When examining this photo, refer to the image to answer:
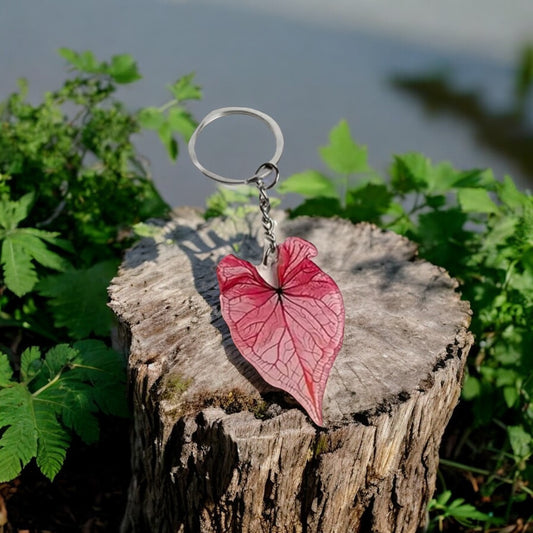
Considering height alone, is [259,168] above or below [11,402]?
above

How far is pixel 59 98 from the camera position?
265 centimetres

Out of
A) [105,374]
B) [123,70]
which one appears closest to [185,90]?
[123,70]

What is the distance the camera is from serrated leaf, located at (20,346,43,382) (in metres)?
1.65

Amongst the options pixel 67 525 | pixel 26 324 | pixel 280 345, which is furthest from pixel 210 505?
pixel 26 324

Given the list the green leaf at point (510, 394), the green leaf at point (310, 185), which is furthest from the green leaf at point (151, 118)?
the green leaf at point (510, 394)

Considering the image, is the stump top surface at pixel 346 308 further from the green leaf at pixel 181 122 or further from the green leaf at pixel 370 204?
the green leaf at pixel 181 122

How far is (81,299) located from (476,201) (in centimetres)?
140

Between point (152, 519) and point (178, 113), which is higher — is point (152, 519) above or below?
below

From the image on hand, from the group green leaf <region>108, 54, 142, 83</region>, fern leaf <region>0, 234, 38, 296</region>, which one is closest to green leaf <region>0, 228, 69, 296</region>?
fern leaf <region>0, 234, 38, 296</region>

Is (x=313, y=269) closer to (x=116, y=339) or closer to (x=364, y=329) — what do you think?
(x=364, y=329)

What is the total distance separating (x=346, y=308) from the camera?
5.32 feet

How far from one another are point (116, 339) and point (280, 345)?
2.37ft

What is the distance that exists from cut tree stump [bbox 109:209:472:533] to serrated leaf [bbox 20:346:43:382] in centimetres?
26

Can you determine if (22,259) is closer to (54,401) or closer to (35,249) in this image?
(35,249)
